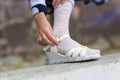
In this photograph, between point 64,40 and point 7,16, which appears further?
point 7,16

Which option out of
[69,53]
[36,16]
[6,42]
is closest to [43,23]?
[36,16]

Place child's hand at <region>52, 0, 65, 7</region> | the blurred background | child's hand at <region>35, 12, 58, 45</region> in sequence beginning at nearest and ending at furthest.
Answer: child's hand at <region>35, 12, 58, 45</region>
child's hand at <region>52, 0, 65, 7</region>
the blurred background

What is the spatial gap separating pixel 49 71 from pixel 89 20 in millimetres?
2188

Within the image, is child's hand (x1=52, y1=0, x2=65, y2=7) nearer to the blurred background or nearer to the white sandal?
the white sandal

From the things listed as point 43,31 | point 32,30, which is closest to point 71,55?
point 43,31

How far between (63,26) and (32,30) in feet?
5.80

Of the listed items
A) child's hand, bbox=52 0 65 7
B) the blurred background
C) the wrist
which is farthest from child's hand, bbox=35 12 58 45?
the blurred background

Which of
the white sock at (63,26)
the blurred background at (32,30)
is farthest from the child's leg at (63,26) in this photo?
the blurred background at (32,30)

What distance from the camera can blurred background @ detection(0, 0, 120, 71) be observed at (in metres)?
3.48

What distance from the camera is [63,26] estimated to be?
5.79 ft

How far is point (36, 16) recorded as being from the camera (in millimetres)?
1696

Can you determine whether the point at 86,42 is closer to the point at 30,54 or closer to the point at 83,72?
the point at 30,54

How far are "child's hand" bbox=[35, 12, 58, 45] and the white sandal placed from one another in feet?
0.22

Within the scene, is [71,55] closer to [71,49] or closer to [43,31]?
[71,49]
